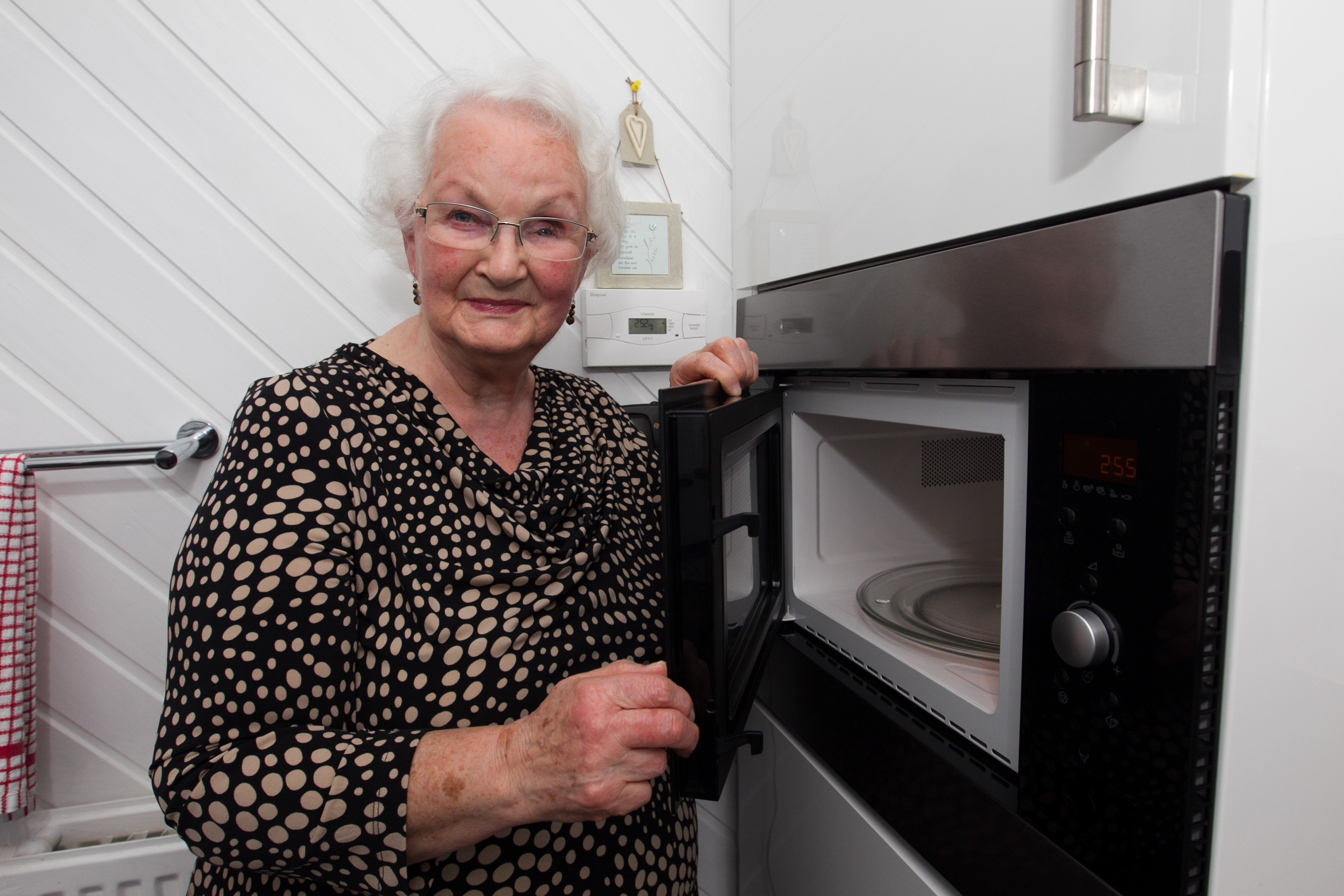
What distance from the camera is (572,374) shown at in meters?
1.11

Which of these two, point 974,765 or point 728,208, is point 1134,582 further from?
point 728,208

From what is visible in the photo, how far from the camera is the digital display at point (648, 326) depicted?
118 cm

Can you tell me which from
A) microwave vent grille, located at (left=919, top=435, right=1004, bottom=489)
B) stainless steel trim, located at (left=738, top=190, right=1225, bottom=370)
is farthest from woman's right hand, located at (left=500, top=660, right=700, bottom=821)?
microwave vent grille, located at (left=919, top=435, right=1004, bottom=489)

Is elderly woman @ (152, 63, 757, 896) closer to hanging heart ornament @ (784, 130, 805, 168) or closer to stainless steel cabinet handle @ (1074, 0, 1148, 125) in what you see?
hanging heart ornament @ (784, 130, 805, 168)

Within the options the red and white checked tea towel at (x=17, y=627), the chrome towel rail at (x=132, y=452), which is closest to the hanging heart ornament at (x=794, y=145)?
the chrome towel rail at (x=132, y=452)

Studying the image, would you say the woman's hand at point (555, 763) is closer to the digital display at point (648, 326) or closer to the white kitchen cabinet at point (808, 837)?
the white kitchen cabinet at point (808, 837)

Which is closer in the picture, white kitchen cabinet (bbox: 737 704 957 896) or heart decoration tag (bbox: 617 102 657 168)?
white kitchen cabinet (bbox: 737 704 957 896)

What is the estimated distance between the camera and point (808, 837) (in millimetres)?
948

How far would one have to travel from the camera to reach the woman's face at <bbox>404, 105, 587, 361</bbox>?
766 mm

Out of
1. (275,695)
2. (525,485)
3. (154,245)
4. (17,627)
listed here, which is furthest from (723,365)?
(17,627)

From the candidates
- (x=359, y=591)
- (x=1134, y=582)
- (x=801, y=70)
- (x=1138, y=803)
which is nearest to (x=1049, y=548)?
(x=1134, y=582)

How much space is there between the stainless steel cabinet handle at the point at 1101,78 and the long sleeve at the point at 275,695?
26.8 inches

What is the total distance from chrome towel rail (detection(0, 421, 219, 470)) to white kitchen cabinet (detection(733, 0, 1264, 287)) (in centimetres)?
89

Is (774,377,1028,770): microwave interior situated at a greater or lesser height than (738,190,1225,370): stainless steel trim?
lesser
